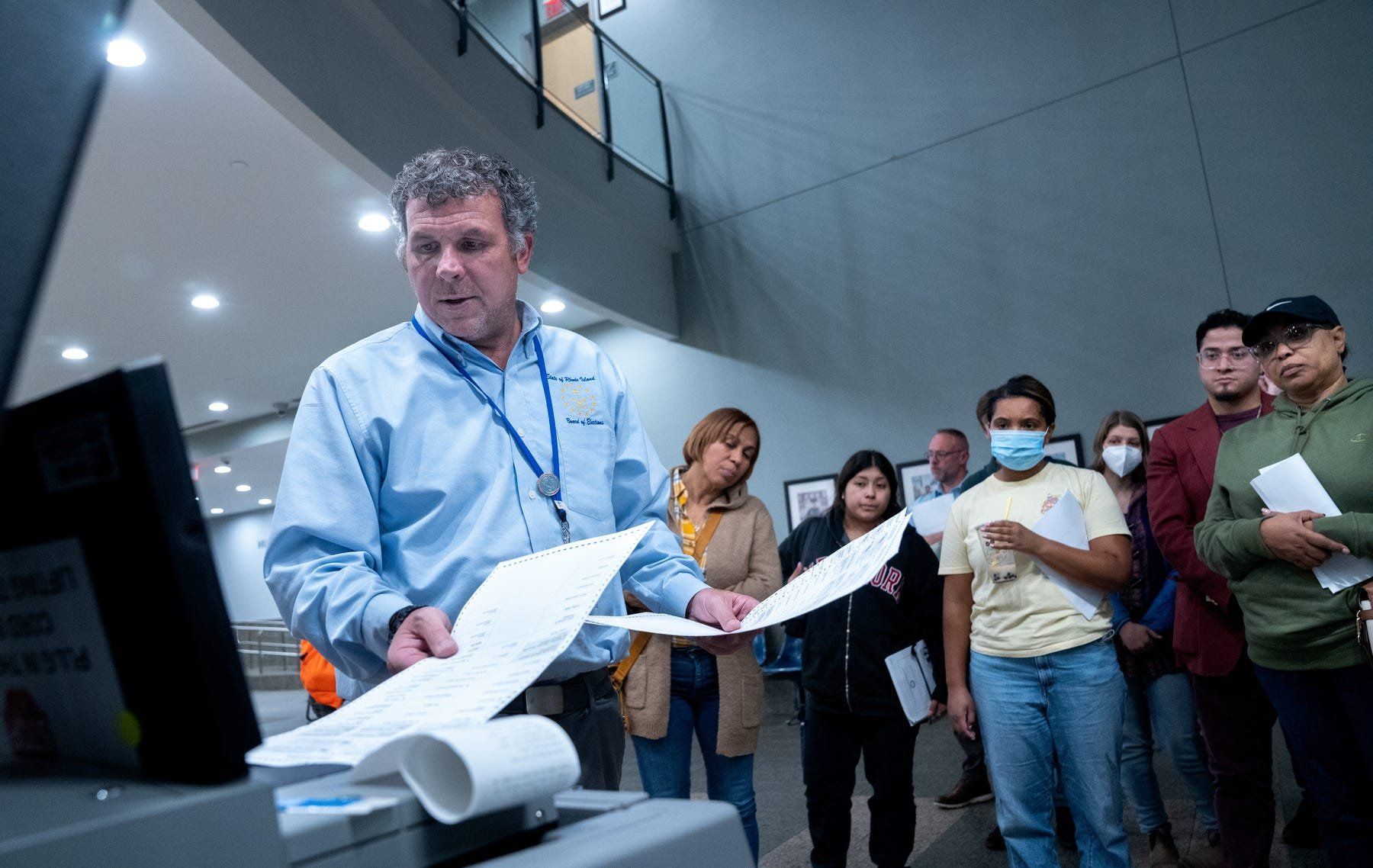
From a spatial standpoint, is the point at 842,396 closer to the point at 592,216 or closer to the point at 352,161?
the point at 592,216

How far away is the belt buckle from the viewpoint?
47.4 inches

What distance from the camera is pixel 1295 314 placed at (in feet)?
7.32

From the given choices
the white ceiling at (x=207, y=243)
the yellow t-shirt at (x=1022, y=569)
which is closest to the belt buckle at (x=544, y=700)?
the yellow t-shirt at (x=1022, y=569)

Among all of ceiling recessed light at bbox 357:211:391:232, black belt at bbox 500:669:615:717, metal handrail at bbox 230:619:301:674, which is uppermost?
ceiling recessed light at bbox 357:211:391:232

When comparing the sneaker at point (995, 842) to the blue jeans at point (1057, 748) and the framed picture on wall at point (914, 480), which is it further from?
the framed picture on wall at point (914, 480)

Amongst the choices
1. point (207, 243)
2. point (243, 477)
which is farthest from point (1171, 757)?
Result: point (243, 477)

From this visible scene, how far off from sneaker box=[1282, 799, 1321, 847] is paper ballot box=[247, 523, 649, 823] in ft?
10.8

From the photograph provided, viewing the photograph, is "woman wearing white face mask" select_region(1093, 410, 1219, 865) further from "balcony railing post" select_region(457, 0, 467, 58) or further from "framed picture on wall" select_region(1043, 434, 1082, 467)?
"balcony railing post" select_region(457, 0, 467, 58)

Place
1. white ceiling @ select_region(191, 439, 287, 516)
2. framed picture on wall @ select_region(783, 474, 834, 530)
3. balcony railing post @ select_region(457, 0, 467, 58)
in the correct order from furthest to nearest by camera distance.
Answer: white ceiling @ select_region(191, 439, 287, 516) < framed picture on wall @ select_region(783, 474, 834, 530) < balcony railing post @ select_region(457, 0, 467, 58)

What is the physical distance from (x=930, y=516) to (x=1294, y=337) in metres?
1.91

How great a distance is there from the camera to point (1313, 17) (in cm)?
540

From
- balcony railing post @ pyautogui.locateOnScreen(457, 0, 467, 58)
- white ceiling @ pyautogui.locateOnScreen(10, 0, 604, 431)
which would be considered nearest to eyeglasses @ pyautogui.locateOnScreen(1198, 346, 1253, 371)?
white ceiling @ pyautogui.locateOnScreen(10, 0, 604, 431)

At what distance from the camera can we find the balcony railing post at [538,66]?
6.25 m

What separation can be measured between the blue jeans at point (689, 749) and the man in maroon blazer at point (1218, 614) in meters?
1.41
